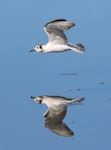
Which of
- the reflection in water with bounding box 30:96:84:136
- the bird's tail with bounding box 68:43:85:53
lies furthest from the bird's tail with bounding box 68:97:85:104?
the bird's tail with bounding box 68:43:85:53

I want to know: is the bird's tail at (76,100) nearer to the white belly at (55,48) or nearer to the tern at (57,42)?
the tern at (57,42)

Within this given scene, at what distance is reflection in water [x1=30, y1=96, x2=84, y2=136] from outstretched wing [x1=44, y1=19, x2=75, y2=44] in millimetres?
1668

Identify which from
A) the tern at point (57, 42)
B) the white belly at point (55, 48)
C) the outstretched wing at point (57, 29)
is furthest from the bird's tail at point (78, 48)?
the outstretched wing at point (57, 29)

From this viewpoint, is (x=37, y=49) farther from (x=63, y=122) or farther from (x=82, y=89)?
(x=63, y=122)

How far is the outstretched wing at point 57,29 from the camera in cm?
1144

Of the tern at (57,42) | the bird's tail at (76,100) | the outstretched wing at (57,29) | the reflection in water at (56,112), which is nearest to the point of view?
the reflection in water at (56,112)

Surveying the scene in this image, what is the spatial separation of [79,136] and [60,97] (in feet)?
6.42

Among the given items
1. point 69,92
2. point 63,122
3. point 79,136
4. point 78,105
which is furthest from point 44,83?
point 79,136

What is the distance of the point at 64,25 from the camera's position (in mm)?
11594

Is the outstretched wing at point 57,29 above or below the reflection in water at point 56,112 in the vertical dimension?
above

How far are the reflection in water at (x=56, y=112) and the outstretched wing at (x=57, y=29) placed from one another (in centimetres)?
167

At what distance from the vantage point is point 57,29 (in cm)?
1179

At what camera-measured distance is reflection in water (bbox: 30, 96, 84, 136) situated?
341 inches

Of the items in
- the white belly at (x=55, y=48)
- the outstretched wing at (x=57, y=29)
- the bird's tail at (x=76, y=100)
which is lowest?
the bird's tail at (x=76, y=100)
